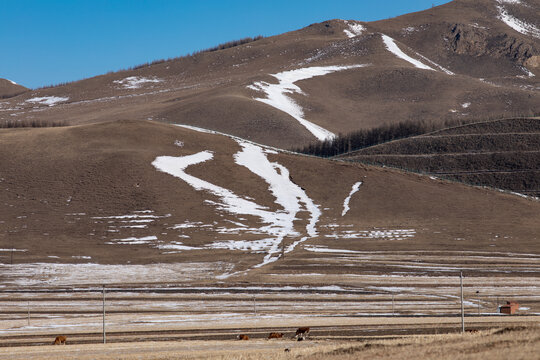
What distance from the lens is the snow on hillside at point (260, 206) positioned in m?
96.9

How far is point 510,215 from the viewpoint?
114 meters

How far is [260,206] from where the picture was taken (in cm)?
11594

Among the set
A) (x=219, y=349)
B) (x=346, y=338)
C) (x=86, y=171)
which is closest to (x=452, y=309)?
(x=346, y=338)

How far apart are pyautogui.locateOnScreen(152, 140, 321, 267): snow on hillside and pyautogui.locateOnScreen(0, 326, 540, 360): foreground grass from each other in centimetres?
4570

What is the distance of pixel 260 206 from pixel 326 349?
270 feet

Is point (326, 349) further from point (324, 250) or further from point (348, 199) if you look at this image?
point (348, 199)

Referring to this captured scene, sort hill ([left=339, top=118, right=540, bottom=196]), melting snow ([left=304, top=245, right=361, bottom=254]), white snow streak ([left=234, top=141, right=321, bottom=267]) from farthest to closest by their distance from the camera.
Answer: hill ([left=339, top=118, right=540, bottom=196]) → white snow streak ([left=234, top=141, right=321, bottom=267]) → melting snow ([left=304, top=245, right=361, bottom=254])

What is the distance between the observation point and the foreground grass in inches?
1103

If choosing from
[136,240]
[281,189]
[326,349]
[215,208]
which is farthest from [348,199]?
[326,349]

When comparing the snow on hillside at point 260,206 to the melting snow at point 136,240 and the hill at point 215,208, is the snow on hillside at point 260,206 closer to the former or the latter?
the hill at point 215,208

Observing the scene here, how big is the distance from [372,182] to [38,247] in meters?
56.9

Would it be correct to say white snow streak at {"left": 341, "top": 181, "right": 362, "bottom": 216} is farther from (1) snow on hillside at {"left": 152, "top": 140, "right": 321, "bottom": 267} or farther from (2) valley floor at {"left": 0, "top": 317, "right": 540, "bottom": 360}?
(2) valley floor at {"left": 0, "top": 317, "right": 540, "bottom": 360}

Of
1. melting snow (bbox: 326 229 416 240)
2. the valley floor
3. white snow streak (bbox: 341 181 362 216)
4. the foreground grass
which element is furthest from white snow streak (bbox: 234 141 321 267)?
the foreground grass

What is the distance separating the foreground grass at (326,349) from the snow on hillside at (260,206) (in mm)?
45705
